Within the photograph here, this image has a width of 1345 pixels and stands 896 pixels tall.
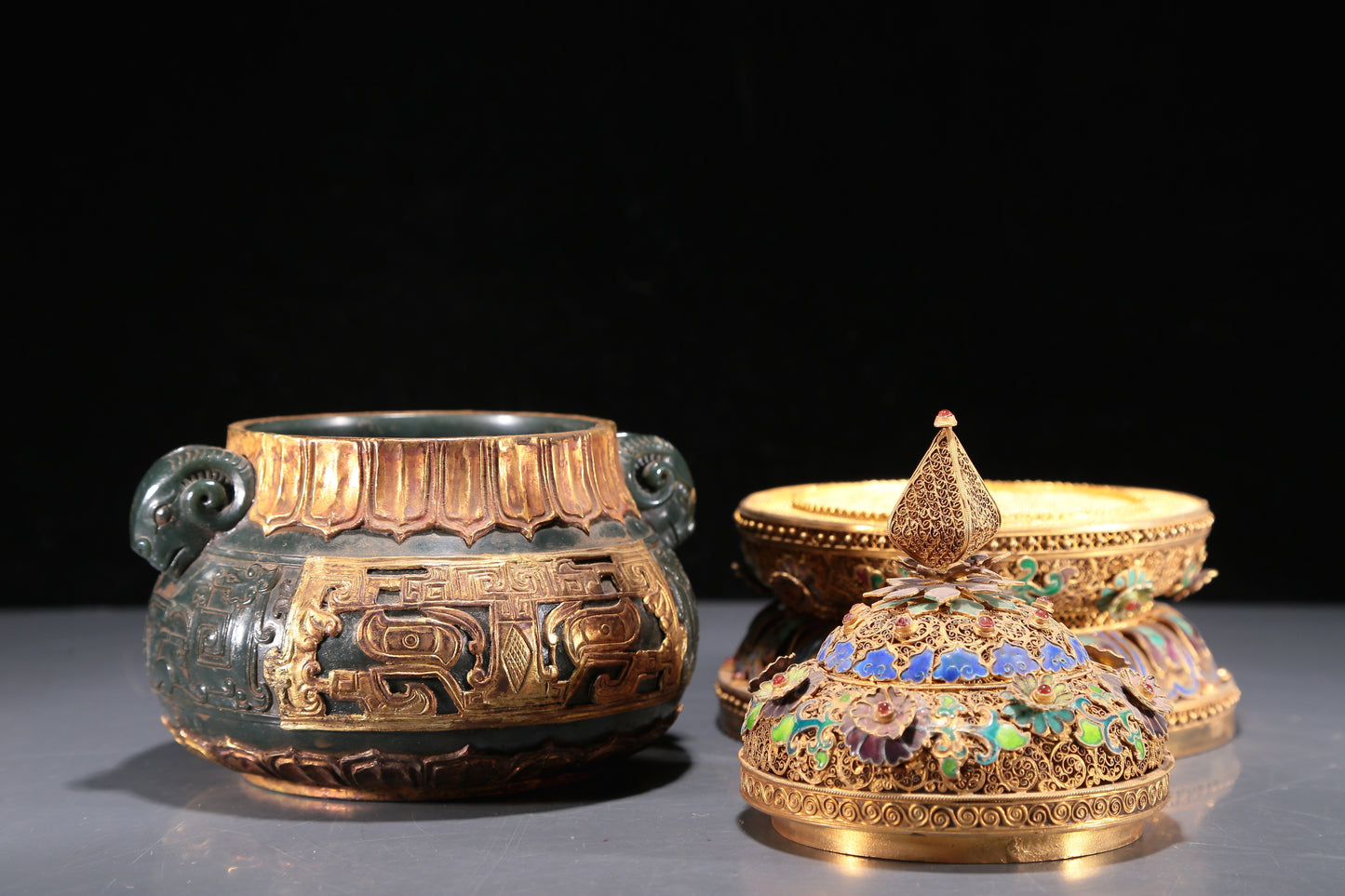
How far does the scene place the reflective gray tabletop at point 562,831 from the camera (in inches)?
115

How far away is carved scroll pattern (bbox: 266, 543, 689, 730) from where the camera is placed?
10.5 ft

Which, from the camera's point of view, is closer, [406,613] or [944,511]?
[944,511]

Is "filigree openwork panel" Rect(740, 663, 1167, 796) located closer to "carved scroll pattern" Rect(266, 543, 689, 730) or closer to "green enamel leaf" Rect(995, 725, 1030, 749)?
"green enamel leaf" Rect(995, 725, 1030, 749)

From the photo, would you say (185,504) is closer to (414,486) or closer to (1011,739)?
(414,486)

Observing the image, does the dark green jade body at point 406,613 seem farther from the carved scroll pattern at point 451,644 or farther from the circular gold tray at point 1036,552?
the circular gold tray at point 1036,552

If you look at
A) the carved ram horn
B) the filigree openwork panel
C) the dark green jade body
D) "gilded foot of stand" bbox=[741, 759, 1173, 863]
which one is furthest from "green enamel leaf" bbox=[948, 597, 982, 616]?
the carved ram horn

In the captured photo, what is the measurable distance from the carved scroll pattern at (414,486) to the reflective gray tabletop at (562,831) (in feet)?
1.71

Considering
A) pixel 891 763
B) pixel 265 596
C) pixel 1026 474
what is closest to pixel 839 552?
pixel 891 763

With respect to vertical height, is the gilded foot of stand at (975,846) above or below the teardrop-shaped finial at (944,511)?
below

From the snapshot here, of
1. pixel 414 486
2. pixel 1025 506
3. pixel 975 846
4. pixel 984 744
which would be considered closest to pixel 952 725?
pixel 984 744

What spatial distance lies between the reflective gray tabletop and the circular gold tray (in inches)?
14.5

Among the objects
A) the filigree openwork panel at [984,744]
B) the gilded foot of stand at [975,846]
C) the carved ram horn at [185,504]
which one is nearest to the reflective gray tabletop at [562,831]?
the gilded foot of stand at [975,846]

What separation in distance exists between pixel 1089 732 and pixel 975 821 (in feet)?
0.76

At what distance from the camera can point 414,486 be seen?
10.9 feet
